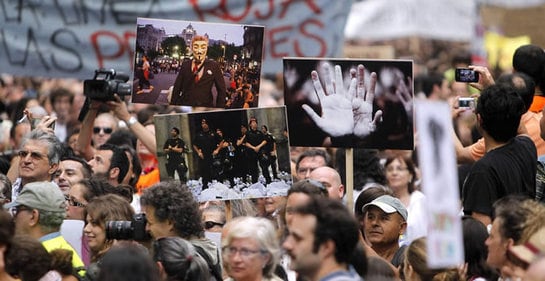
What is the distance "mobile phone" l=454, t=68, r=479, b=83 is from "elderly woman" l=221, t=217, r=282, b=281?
2.29 metres

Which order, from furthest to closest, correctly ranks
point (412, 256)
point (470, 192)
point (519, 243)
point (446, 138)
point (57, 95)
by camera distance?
point (57, 95) < point (470, 192) < point (412, 256) < point (519, 243) < point (446, 138)

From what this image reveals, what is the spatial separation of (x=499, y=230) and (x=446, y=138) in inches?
74.9

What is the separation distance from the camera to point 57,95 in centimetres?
1630

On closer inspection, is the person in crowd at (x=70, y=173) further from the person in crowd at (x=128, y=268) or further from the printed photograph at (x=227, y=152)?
the person in crowd at (x=128, y=268)

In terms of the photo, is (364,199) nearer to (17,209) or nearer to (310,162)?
(310,162)

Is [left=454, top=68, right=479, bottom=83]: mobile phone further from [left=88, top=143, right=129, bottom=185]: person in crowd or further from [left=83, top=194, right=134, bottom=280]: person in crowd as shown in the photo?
[left=88, top=143, right=129, bottom=185]: person in crowd

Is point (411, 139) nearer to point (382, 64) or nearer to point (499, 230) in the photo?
point (382, 64)

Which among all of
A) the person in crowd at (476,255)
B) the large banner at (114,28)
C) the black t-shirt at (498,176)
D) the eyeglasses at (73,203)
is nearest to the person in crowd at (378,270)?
the person in crowd at (476,255)

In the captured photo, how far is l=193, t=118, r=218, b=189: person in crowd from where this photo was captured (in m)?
9.33

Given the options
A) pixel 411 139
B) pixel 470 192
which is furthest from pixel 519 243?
pixel 411 139

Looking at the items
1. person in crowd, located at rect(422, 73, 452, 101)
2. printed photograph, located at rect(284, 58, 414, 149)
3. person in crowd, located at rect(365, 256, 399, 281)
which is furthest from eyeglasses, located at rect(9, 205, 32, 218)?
person in crowd, located at rect(422, 73, 452, 101)

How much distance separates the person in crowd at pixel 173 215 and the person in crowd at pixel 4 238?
126cm

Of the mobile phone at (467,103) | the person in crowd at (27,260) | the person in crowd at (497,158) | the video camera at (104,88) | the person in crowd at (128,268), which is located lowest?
the person in crowd at (27,260)

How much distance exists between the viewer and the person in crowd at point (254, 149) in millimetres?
9250
